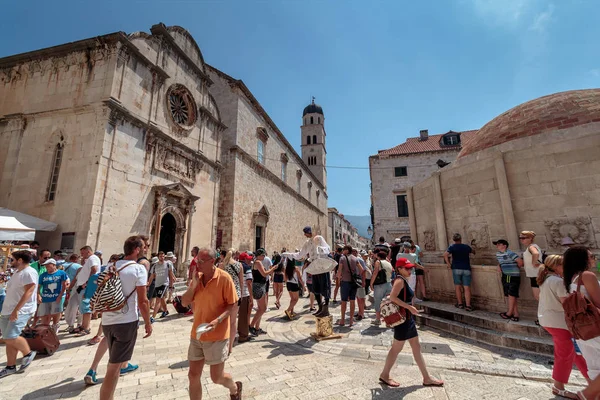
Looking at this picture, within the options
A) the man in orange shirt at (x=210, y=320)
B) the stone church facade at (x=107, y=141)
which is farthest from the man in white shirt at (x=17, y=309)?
the stone church facade at (x=107, y=141)

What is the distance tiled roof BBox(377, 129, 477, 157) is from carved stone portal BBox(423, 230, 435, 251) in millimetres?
19146

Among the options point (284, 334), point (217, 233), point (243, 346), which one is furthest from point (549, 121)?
point (217, 233)

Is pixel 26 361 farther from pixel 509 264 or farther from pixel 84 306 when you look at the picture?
pixel 509 264

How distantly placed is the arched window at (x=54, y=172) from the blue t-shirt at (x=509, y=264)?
44.4ft

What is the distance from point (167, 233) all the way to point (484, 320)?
12371 mm

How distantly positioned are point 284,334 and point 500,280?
4448 millimetres

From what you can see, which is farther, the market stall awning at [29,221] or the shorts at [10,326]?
the market stall awning at [29,221]

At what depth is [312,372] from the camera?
3.57 m

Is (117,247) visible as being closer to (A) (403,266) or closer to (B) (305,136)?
(A) (403,266)

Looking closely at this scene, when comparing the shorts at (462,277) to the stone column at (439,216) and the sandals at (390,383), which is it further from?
the sandals at (390,383)

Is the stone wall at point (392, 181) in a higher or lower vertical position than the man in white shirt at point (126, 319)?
higher

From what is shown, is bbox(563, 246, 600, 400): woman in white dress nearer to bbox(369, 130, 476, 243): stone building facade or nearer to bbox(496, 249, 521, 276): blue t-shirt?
bbox(496, 249, 521, 276): blue t-shirt

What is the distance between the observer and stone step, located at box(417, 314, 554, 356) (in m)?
Answer: 3.98

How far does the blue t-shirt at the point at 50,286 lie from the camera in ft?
17.0
